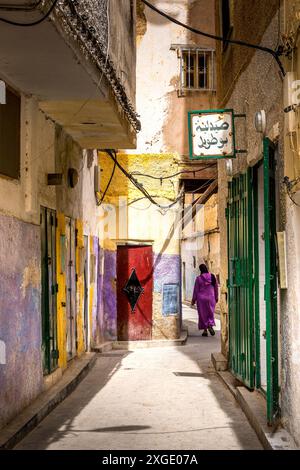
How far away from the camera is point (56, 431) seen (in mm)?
6621

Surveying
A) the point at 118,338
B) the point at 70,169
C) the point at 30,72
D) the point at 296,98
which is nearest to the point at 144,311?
the point at 118,338

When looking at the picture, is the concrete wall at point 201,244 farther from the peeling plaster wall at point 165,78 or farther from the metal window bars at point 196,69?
the peeling plaster wall at point 165,78

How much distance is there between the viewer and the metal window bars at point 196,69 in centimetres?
1656

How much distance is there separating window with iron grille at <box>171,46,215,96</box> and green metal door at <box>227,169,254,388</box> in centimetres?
768

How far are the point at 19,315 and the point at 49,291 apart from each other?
71.5 inches

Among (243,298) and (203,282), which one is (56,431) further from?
(203,282)

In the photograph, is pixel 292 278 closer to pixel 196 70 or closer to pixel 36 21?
pixel 36 21

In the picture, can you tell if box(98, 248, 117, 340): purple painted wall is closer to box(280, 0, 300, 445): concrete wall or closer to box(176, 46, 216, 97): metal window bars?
box(176, 46, 216, 97): metal window bars

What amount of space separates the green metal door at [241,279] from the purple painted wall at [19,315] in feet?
8.15

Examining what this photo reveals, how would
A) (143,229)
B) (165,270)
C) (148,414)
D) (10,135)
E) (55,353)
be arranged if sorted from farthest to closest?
(165,270)
(143,229)
(55,353)
(148,414)
(10,135)

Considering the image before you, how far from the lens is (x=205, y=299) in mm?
16375

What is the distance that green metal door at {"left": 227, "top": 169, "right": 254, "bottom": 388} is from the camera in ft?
26.2

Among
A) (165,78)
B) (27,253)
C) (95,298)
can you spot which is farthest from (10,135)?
(165,78)
